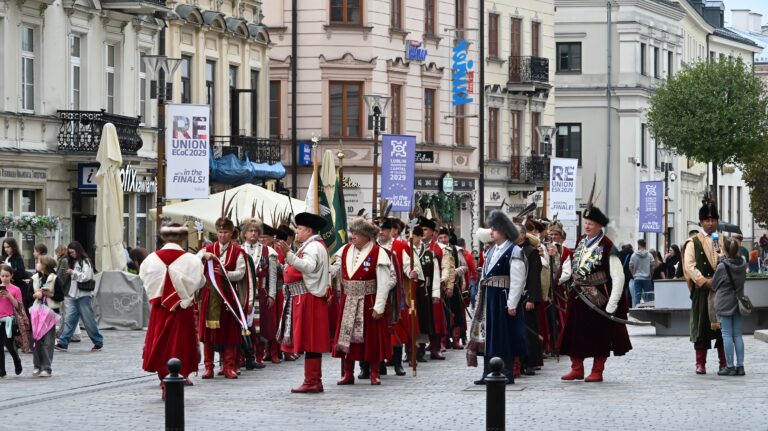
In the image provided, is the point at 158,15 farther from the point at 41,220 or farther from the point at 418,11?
the point at 418,11

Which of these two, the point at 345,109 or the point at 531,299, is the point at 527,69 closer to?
the point at 345,109

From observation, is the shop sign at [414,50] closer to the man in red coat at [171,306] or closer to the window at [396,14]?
the window at [396,14]

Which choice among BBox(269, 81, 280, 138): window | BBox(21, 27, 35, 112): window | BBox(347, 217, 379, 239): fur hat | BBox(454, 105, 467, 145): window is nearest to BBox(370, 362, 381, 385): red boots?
BBox(347, 217, 379, 239): fur hat

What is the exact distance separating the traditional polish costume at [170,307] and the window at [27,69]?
57.6 feet

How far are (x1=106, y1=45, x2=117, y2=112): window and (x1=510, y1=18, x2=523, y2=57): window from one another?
24.3 metres

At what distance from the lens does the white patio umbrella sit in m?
30.6

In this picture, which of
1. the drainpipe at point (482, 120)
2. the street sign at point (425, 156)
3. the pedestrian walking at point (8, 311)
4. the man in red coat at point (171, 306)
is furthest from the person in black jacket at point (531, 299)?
the drainpipe at point (482, 120)

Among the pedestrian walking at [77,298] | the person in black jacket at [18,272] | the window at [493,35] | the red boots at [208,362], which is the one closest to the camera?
the red boots at [208,362]

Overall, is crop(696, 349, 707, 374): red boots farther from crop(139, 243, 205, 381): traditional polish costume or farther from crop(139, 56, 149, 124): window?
crop(139, 56, 149, 124): window

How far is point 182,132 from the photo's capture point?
30047mm

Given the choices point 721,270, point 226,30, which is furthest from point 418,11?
point 721,270

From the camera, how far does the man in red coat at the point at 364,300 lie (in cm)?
1980

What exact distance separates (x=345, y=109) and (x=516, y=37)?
1182 cm

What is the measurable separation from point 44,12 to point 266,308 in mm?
14325
